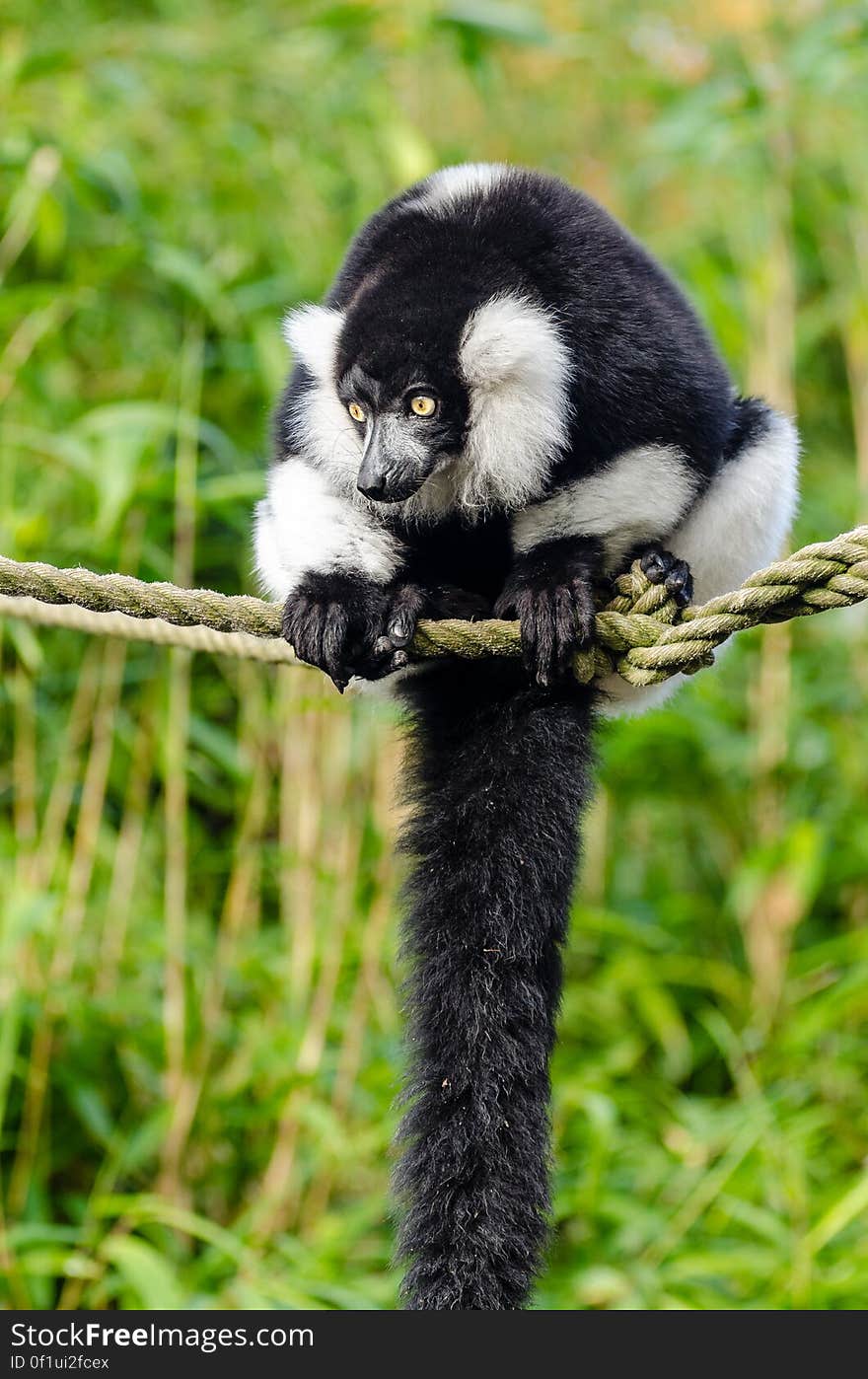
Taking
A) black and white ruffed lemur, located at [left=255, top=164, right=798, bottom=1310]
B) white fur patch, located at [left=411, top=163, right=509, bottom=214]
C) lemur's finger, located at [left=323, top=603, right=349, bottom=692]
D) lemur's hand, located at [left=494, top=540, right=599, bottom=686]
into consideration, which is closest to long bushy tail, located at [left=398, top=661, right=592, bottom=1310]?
black and white ruffed lemur, located at [left=255, top=164, right=798, bottom=1310]

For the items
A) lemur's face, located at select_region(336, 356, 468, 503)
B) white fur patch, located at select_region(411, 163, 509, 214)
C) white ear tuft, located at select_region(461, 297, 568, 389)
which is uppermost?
white fur patch, located at select_region(411, 163, 509, 214)

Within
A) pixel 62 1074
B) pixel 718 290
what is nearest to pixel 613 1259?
pixel 62 1074

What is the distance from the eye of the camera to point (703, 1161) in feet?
11.5

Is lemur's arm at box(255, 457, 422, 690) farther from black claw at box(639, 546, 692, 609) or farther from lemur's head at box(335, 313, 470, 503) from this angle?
black claw at box(639, 546, 692, 609)

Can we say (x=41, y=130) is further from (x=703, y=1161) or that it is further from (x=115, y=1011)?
(x=703, y=1161)

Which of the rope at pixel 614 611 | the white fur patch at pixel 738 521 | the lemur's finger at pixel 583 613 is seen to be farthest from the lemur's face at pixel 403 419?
the white fur patch at pixel 738 521

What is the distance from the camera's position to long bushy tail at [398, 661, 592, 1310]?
6.57 ft

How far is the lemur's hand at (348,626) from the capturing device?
7.30 feet

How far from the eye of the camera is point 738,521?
262cm

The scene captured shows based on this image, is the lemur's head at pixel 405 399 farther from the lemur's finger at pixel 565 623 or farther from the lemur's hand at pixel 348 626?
the lemur's finger at pixel 565 623

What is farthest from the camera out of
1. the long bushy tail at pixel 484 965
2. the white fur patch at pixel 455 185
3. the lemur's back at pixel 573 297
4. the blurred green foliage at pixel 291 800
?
the blurred green foliage at pixel 291 800

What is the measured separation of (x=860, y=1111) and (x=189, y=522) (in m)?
2.43

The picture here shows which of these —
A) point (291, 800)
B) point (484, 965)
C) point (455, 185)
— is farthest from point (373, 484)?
point (291, 800)

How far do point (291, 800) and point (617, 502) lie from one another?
1.67m
